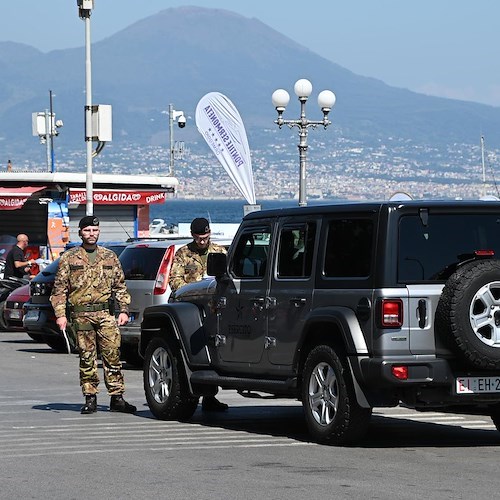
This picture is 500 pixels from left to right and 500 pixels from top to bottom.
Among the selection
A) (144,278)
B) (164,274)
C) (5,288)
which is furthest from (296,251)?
(5,288)

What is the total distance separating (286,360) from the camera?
1242 centimetres

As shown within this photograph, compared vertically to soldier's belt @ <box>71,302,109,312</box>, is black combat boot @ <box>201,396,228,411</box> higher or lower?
lower

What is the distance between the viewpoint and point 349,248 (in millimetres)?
11867

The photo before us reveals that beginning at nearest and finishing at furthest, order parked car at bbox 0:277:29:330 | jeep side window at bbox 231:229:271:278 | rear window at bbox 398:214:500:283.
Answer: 1. rear window at bbox 398:214:500:283
2. jeep side window at bbox 231:229:271:278
3. parked car at bbox 0:277:29:330

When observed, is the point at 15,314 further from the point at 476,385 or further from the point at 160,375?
the point at 476,385

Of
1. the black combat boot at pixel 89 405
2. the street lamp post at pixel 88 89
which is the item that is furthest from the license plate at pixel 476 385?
the street lamp post at pixel 88 89

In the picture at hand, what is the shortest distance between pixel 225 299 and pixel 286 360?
1.18 meters

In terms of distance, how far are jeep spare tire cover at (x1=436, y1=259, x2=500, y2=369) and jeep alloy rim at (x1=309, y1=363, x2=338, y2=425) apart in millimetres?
994

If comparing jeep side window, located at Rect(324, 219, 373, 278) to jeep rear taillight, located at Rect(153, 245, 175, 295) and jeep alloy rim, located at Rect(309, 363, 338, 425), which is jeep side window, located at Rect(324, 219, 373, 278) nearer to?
jeep alloy rim, located at Rect(309, 363, 338, 425)

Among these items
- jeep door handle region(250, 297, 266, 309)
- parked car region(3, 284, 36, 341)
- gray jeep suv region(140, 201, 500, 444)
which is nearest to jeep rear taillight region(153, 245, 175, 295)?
gray jeep suv region(140, 201, 500, 444)

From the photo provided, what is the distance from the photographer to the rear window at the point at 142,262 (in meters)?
19.9

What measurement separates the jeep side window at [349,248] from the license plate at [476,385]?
107cm

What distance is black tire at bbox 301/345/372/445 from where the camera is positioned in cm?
1157

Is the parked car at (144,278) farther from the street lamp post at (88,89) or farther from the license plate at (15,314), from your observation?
the street lamp post at (88,89)
